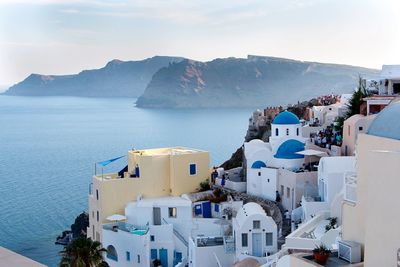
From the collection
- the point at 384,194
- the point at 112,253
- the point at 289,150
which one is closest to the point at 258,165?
the point at 289,150

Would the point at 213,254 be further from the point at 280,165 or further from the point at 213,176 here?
the point at 213,176

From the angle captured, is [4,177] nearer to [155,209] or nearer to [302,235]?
[155,209]

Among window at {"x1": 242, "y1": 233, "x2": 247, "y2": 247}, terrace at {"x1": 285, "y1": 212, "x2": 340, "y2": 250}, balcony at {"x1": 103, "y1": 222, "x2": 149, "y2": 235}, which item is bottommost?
balcony at {"x1": 103, "y1": 222, "x2": 149, "y2": 235}

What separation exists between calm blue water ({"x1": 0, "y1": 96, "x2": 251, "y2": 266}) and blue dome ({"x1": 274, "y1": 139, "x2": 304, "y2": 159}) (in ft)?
54.4

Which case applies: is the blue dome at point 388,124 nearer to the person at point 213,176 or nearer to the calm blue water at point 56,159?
the person at point 213,176

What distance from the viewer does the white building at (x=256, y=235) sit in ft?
65.3

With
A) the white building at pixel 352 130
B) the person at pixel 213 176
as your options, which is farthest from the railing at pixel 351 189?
the person at pixel 213 176

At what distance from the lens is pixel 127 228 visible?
23094mm

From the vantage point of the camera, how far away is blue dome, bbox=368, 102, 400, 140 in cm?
756

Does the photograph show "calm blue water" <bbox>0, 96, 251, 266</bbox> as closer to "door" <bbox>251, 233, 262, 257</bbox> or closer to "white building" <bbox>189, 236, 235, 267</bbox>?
"white building" <bbox>189, 236, 235, 267</bbox>

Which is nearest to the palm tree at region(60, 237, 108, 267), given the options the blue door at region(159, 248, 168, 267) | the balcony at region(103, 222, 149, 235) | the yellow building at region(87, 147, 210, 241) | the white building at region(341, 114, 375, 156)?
the balcony at region(103, 222, 149, 235)

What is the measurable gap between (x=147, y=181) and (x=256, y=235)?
20.8 feet

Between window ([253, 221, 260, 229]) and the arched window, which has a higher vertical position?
window ([253, 221, 260, 229])

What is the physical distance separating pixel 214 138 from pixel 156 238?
76779 mm
